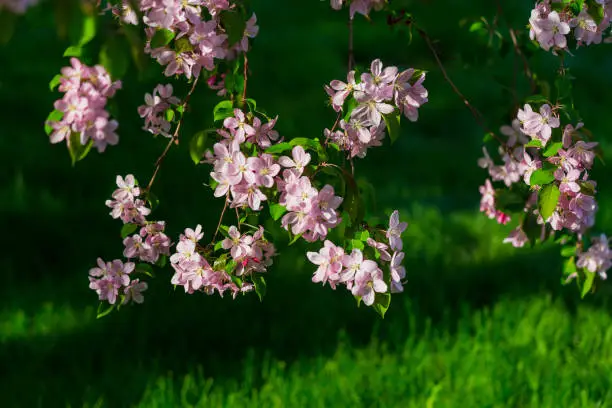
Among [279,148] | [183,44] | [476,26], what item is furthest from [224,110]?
[476,26]

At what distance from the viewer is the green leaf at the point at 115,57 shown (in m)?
1.76

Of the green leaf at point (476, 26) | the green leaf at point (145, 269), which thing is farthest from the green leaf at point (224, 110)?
the green leaf at point (476, 26)

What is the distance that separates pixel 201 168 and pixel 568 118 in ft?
13.0

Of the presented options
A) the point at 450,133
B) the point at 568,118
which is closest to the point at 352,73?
the point at 568,118

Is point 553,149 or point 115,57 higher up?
point 115,57

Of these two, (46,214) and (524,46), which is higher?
(524,46)

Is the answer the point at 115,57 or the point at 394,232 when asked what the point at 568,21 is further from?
the point at 115,57

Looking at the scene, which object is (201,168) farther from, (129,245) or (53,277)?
(129,245)

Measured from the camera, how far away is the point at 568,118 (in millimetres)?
2574

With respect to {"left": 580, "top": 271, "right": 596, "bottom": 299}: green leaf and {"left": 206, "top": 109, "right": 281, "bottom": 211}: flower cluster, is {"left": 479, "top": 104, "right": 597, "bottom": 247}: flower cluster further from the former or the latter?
{"left": 206, "top": 109, "right": 281, "bottom": 211}: flower cluster

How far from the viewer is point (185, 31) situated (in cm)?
218

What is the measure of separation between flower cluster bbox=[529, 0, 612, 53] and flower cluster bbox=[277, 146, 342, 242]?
88 cm

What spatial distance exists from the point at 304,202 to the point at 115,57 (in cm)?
55

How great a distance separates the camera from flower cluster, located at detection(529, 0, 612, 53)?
96.7 inches
